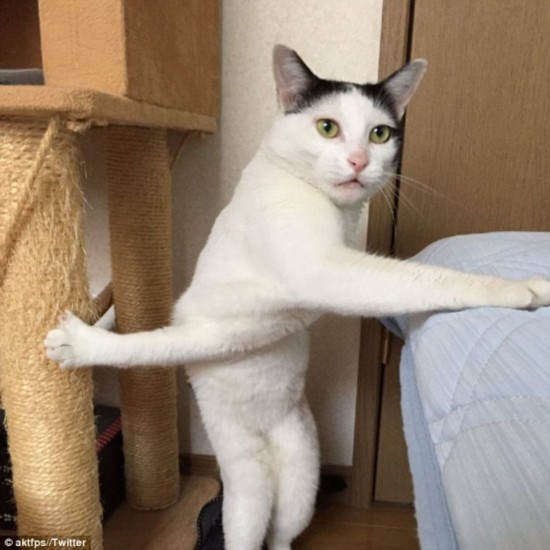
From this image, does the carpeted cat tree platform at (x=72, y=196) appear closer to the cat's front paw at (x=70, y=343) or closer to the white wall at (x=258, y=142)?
the cat's front paw at (x=70, y=343)

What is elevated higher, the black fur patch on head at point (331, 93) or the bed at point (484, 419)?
the black fur patch on head at point (331, 93)

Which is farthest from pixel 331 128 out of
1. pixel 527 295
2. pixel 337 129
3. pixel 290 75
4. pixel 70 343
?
pixel 70 343

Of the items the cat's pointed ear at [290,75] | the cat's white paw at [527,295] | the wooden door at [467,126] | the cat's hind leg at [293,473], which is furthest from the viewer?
the wooden door at [467,126]

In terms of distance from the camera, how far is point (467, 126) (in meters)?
1.14

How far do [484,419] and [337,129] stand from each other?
0.52m

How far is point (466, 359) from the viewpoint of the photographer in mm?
510

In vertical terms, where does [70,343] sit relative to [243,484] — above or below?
above

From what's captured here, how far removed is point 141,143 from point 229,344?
443 mm

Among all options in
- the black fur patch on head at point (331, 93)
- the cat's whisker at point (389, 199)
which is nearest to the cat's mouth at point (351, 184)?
the black fur patch on head at point (331, 93)

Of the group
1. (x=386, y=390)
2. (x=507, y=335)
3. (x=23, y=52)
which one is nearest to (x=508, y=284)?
(x=507, y=335)

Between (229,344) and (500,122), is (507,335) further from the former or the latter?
(500,122)

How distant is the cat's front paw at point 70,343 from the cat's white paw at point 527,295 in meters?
0.55

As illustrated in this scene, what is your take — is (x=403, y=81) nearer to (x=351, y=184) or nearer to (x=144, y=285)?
(x=351, y=184)

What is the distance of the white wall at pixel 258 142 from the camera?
1.13 meters
